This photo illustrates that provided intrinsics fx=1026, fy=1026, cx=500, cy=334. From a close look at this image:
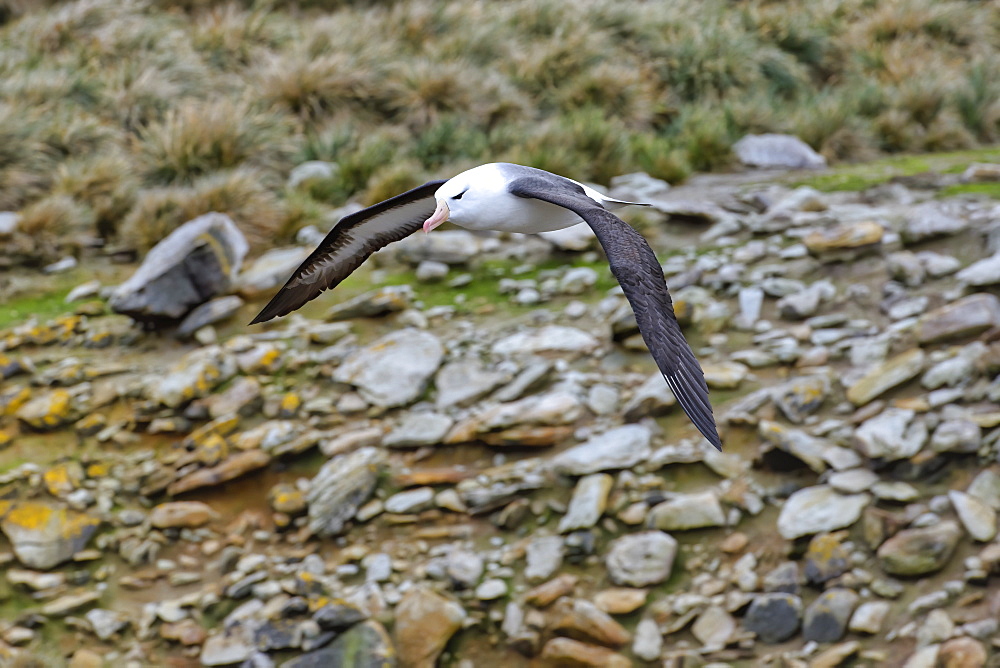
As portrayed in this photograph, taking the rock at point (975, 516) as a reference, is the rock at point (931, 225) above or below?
above

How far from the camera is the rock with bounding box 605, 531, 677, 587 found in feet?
19.1

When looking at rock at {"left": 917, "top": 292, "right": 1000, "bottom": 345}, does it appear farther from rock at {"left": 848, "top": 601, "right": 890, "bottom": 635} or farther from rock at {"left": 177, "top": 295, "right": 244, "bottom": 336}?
rock at {"left": 177, "top": 295, "right": 244, "bottom": 336}

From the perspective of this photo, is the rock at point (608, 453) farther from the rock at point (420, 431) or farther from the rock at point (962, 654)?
the rock at point (962, 654)

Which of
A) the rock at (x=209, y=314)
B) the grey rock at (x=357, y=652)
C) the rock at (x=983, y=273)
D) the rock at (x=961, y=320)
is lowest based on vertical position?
the grey rock at (x=357, y=652)

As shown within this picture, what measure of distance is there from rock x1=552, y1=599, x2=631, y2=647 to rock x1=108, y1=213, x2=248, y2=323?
143 inches

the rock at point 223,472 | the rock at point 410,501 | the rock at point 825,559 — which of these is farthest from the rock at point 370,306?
the rock at point 825,559

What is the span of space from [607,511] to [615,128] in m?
4.99

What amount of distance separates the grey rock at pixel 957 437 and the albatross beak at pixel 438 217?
10.9ft

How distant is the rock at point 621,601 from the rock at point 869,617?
112 centimetres

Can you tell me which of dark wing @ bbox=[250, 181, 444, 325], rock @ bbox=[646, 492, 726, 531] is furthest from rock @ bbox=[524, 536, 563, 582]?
dark wing @ bbox=[250, 181, 444, 325]

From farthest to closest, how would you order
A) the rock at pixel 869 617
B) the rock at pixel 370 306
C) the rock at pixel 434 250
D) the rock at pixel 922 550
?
the rock at pixel 434 250 → the rock at pixel 370 306 → the rock at pixel 922 550 → the rock at pixel 869 617

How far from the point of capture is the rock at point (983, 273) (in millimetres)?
6688

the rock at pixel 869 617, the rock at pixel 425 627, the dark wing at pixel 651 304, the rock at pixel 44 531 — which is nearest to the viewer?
the dark wing at pixel 651 304

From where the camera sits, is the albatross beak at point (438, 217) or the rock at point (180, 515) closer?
the albatross beak at point (438, 217)
